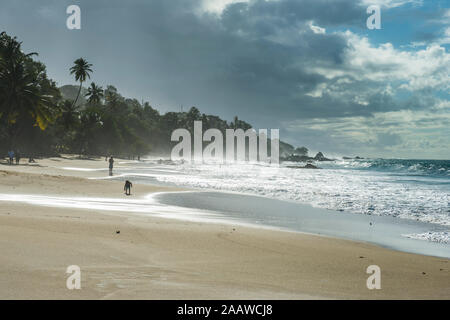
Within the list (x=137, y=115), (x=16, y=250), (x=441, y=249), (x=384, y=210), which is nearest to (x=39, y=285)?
(x=16, y=250)

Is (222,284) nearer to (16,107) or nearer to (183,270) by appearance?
(183,270)

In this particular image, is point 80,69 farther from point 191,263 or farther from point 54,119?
point 191,263

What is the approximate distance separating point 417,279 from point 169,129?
187 metres

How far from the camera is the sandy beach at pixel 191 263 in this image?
468 centimetres

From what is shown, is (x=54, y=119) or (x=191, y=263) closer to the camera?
(x=191, y=263)

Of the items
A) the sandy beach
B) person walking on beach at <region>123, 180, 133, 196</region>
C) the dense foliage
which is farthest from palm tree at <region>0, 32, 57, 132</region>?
the sandy beach

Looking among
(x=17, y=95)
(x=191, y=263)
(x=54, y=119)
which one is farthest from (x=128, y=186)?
(x=54, y=119)

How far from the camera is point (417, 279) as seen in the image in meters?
6.43

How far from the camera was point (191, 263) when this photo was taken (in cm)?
640

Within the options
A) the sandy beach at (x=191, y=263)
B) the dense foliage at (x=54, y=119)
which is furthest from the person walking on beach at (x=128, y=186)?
the dense foliage at (x=54, y=119)

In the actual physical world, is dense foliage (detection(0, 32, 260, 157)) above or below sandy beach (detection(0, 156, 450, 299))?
above

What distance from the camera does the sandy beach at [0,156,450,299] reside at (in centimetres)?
468

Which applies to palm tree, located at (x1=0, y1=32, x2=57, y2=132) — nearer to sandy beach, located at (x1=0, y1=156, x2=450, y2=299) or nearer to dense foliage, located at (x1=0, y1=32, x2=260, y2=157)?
dense foliage, located at (x1=0, y1=32, x2=260, y2=157)

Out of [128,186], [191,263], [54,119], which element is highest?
[54,119]
